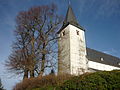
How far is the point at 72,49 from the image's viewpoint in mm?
23781

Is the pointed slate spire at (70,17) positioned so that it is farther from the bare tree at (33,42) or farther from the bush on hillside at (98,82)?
the bush on hillside at (98,82)

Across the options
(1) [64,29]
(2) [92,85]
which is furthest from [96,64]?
(2) [92,85]

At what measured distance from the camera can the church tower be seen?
74.4 ft

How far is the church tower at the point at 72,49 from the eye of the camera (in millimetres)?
22688

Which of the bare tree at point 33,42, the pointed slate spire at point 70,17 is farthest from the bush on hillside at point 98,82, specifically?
the pointed slate spire at point 70,17

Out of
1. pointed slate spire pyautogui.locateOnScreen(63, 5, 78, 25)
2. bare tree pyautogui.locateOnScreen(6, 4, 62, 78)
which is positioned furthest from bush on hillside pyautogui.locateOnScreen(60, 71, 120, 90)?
pointed slate spire pyautogui.locateOnScreen(63, 5, 78, 25)

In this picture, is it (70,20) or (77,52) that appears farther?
(70,20)

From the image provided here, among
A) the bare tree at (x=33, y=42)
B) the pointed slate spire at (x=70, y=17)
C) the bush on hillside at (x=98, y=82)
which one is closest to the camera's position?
the bush on hillside at (x=98, y=82)

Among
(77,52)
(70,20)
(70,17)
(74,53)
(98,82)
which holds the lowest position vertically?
(98,82)

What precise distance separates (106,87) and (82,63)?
18340mm

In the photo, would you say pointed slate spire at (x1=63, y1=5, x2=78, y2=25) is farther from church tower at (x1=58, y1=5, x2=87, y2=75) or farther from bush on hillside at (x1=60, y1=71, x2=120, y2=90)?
bush on hillside at (x1=60, y1=71, x2=120, y2=90)

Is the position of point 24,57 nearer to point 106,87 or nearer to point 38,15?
point 38,15

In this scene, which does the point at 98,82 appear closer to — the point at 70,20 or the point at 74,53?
the point at 74,53

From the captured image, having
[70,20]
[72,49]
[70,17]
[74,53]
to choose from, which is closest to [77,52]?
[74,53]
